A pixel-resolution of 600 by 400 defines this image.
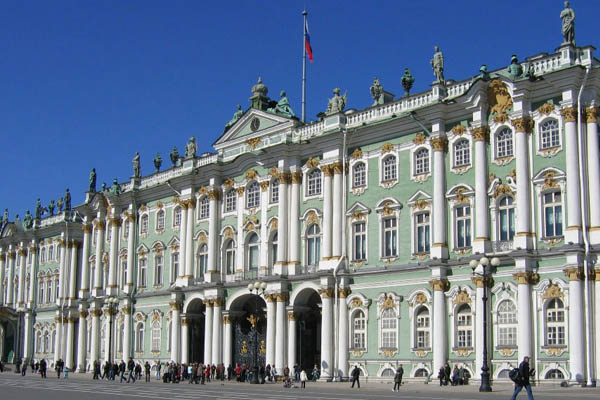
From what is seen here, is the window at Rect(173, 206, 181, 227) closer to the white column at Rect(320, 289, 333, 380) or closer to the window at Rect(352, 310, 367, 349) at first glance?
the white column at Rect(320, 289, 333, 380)

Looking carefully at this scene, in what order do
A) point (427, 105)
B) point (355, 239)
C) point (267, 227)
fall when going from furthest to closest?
point (267, 227) < point (355, 239) < point (427, 105)

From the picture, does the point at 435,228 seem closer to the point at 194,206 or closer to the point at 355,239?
the point at 355,239

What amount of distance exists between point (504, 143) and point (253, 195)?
20.2 metres

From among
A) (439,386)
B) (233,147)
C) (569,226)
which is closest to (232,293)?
(233,147)

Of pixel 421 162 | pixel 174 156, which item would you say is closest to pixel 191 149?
pixel 174 156

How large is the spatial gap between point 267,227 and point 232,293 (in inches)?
221

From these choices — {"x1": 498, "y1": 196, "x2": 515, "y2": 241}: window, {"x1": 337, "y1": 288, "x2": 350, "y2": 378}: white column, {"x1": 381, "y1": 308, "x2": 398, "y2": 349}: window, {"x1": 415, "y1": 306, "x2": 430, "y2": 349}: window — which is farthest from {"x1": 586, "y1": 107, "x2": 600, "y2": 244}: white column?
{"x1": 337, "y1": 288, "x2": 350, "y2": 378}: white column

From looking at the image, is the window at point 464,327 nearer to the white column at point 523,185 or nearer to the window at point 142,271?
the white column at point 523,185

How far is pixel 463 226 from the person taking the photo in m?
45.4

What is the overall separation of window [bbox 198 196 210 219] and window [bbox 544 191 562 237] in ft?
90.8

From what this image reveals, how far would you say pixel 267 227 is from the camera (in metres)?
56.7

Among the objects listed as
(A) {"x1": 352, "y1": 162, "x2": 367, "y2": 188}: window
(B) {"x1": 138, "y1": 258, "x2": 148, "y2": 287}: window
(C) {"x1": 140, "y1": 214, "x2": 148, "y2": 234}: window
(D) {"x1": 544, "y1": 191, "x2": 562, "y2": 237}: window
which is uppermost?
(A) {"x1": 352, "y1": 162, "x2": 367, "y2": 188}: window

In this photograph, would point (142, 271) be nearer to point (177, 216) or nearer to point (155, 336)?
point (155, 336)

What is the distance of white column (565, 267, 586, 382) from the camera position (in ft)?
128
